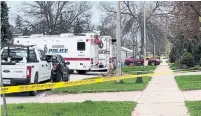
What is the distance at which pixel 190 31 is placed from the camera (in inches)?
871

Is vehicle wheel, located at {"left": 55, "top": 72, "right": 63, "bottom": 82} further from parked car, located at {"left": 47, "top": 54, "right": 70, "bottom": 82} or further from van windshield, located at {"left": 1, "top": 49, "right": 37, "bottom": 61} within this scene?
van windshield, located at {"left": 1, "top": 49, "right": 37, "bottom": 61}

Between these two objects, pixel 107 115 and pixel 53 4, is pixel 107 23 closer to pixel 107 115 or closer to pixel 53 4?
pixel 53 4

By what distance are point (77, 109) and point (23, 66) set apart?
514 cm

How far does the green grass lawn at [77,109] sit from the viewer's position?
385 inches

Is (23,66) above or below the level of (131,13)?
below

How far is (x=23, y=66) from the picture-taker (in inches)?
593

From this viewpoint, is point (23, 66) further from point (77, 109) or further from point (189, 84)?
point (189, 84)

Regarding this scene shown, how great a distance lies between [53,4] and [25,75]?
5565 centimetres

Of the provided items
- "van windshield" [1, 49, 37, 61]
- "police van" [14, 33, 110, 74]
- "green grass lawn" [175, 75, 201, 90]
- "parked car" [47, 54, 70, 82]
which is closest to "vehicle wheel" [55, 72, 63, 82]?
"parked car" [47, 54, 70, 82]

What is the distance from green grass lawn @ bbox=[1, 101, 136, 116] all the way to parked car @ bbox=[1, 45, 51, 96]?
362cm

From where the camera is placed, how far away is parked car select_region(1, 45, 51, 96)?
15.1m

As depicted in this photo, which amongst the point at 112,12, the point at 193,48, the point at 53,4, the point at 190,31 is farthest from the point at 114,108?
the point at 53,4

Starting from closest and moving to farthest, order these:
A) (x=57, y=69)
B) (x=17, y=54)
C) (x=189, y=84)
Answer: (x=17, y=54) < (x=189, y=84) < (x=57, y=69)

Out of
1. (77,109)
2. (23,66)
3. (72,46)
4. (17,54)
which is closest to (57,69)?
(17,54)
